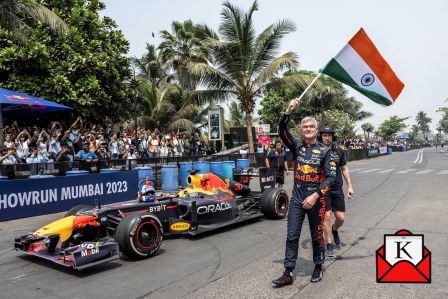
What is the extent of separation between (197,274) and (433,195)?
9201mm

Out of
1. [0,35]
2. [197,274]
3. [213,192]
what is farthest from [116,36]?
[197,274]

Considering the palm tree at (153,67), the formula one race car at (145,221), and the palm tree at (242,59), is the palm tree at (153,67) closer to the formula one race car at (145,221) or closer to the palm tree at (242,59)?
the palm tree at (242,59)

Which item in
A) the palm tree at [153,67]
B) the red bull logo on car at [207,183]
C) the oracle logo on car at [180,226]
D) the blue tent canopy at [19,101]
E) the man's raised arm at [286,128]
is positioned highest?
the palm tree at [153,67]

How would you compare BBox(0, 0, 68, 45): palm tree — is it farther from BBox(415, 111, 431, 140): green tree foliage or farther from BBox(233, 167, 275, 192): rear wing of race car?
BBox(415, 111, 431, 140): green tree foliage

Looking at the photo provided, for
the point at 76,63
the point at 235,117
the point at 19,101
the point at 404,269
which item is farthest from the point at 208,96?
the point at 235,117

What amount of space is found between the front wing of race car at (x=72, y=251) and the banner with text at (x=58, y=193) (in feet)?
14.5

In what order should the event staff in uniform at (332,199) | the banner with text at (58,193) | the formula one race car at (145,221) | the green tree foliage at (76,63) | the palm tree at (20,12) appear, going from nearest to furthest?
the formula one race car at (145,221), the event staff in uniform at (332,199), the banner with text at (58,193), the palm tree at (20,12), the green tree foliage at (76,63)

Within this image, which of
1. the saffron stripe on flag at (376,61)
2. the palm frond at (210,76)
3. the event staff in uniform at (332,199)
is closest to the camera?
the event staff in uniform at (332,199)

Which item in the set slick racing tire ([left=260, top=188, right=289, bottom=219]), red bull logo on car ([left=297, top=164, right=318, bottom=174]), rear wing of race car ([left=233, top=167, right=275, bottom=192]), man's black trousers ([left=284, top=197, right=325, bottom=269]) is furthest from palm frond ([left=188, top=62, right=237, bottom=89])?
man's black trousers ([left=284, top=197, right=325, bottom=269])

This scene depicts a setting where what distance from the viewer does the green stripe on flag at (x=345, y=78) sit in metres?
6.70

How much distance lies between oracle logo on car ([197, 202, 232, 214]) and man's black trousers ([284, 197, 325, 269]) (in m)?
2.99

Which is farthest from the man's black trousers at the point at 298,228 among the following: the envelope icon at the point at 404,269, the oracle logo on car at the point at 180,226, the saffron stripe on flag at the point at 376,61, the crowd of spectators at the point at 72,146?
the crowd of spectators at the point at 72,146

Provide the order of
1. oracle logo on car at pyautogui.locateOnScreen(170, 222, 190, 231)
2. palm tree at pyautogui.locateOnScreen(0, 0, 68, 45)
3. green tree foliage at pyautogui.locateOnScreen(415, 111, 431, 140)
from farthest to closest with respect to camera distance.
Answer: green tree foliage at pyautogui.locateOnScreen(415, 111, 431, 140)
palm tree at pyautogui.locateOnScreen(0, 0, 68, 45)
oracle logo on car at pyautogui.locateOnScreen(170, 222, 190, 231)

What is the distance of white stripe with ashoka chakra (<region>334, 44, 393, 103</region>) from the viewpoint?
664 centimetres
